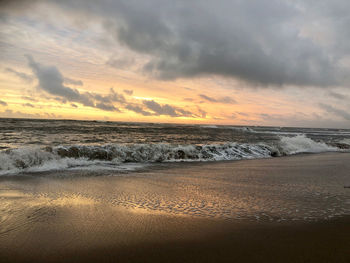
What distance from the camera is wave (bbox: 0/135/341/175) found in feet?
25.5

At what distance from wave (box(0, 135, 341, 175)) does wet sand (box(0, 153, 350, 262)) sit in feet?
6.88

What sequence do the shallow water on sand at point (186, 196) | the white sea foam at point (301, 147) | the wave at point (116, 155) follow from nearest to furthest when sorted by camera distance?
the shallow water on sand at point (186, 196) → the wave at point (116, 155) → the white sea foam at point (301, 147)

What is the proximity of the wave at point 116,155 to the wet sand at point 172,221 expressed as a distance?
210cm

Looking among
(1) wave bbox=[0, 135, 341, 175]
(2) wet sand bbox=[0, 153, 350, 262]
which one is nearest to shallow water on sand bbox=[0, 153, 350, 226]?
(2) wet sand bbox=[0, 153, 350, 262]

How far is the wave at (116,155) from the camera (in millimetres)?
7785

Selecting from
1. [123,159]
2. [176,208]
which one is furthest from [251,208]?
[123,159]

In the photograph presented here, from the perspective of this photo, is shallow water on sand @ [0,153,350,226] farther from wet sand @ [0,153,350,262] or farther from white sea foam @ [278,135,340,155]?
white sea foam @ [278,135,340,155]

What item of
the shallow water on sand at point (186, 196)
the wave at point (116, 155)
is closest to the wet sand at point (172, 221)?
the shallow water on sand at point (186, 196)

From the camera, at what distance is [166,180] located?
6363mm

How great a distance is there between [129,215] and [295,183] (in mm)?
4451

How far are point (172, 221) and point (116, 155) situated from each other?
756cm

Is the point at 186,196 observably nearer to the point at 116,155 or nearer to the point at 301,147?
the point at 116,155

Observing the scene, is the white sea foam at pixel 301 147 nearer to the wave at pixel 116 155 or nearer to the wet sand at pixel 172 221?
the wave at pixel 116 155

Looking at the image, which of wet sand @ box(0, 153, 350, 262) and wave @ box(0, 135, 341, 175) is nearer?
wet sand @ box(0, 153, 350, 262)
